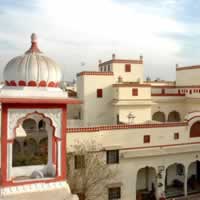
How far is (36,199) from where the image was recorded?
650 centimetres

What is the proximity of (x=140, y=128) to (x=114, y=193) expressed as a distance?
3.87 meters

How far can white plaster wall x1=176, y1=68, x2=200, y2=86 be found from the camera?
2825 centimetres

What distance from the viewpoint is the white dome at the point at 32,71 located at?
6.73m

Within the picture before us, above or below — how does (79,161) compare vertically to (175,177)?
above

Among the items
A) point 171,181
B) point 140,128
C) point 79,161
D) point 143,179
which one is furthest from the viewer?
point 171,181

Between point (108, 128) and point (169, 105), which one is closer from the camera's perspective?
point (108, 128)

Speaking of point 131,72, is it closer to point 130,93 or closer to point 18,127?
point 130,93

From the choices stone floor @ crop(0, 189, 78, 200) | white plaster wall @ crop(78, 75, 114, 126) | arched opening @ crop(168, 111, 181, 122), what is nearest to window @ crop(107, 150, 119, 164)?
white plaster wall @ crop(78, 75, 114, 126)

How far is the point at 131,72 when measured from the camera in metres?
26.2

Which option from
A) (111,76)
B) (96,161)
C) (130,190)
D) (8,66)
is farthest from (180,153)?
(8,66)

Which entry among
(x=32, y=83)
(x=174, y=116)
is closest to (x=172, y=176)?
(x=174, y=116)

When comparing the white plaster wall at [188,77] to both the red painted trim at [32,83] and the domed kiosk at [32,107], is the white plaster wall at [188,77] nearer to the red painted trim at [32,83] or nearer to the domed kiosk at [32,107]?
the domed kiosk at [32,107]

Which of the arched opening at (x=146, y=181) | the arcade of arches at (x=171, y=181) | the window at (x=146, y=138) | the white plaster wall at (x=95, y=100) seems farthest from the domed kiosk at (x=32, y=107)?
the white plaster wall at (x=95, y=100)

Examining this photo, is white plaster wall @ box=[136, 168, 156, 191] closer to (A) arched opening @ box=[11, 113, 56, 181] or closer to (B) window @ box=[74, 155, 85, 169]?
(B) window @ box=[74, 155, 85, 169]
